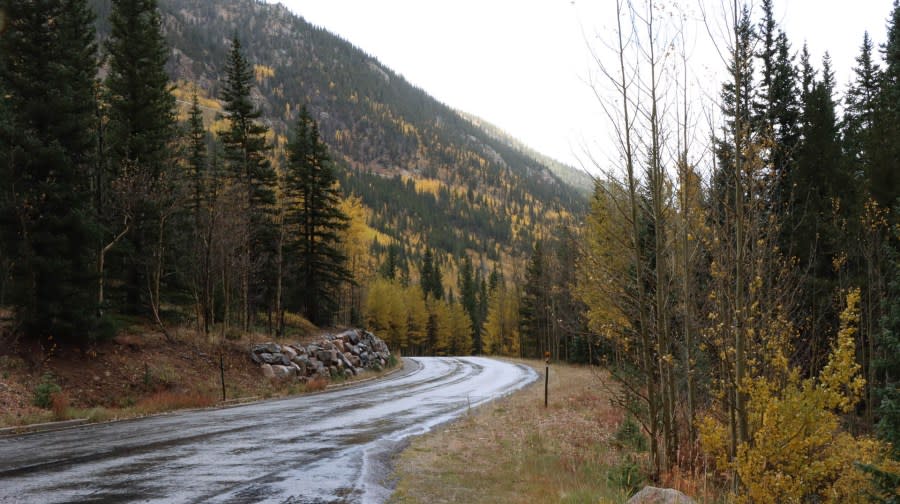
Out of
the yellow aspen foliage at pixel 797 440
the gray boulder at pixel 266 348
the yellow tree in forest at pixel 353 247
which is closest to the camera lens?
the yellow aspen foliage at pixel 797 440

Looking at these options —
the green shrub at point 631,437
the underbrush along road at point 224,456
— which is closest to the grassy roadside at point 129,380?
the underbrush along road at point 224,456

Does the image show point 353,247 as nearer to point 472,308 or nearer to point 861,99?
point 861,99

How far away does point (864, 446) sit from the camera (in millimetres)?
7082

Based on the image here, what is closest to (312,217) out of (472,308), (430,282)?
(472,308)

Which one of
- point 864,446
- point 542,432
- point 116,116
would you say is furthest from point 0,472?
point 116,116

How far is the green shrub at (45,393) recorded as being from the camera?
15602 millimetres

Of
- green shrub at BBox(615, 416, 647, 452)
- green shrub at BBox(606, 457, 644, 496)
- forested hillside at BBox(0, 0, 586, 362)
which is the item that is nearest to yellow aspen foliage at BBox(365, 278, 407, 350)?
forested hillside at BBox(0, 0, 586, 362)

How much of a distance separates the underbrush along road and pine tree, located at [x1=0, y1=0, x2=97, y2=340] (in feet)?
20.0

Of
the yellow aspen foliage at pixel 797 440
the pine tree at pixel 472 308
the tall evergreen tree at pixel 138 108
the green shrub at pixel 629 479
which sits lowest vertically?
the pine tree at pixel 472 308

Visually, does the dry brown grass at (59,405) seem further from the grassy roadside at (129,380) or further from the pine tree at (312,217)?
the pine tree at (312,217)

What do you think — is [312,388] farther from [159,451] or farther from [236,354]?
[159,451]

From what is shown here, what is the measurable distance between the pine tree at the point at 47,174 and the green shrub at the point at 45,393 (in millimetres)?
3035

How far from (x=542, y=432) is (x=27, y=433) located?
12.1m

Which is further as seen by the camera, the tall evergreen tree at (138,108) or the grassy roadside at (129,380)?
the tall evergreen tree at (138,108)
